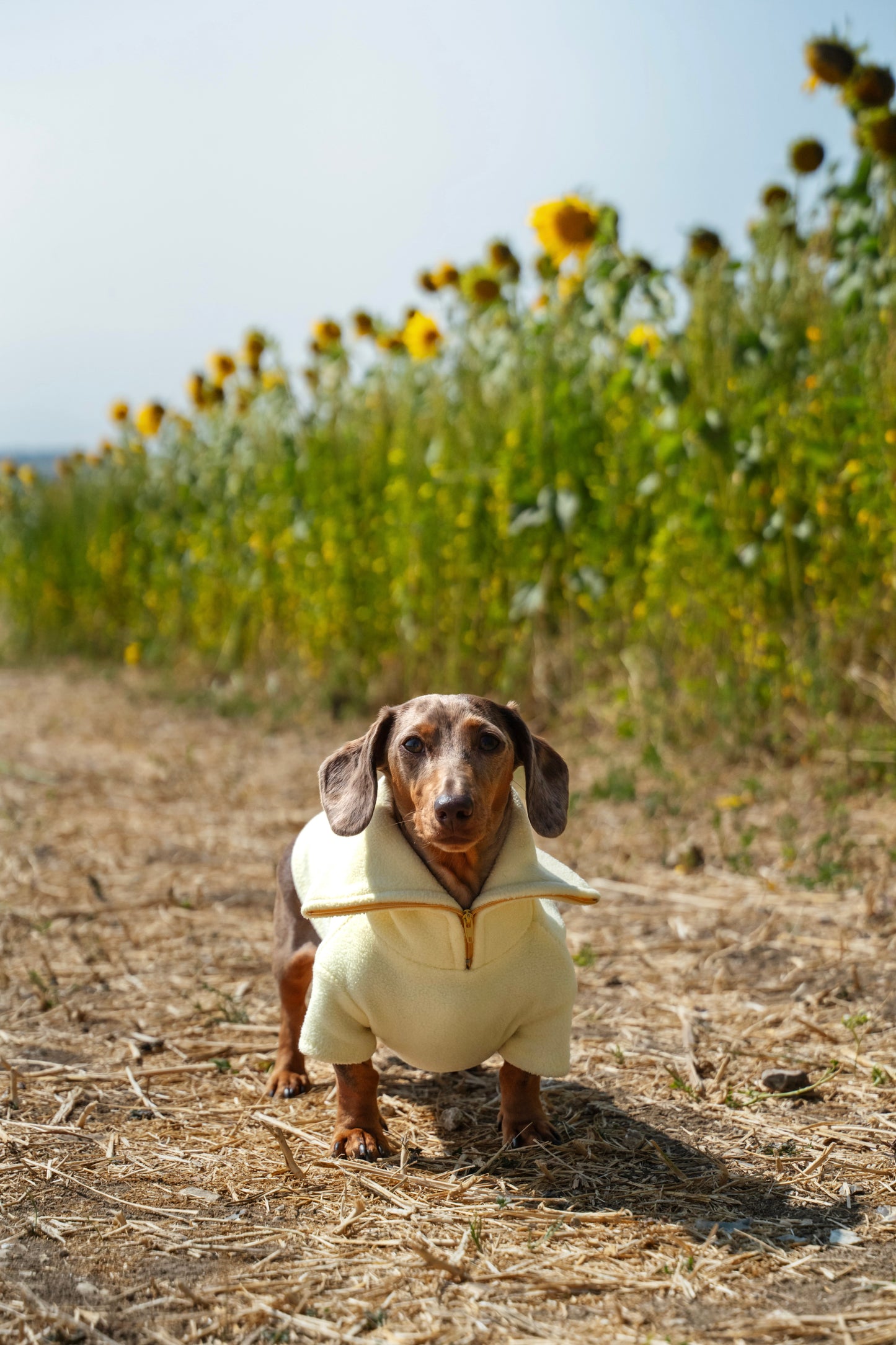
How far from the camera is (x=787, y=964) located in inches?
137

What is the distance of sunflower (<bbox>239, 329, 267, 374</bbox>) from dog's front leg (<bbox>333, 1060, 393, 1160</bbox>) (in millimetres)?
6322

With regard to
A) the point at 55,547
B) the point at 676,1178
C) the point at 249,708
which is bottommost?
the point at 676,1178

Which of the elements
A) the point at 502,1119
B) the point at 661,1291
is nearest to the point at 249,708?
the point at 502,1119

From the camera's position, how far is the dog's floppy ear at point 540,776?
7.97 feet

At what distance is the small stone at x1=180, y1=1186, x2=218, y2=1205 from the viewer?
2177mm

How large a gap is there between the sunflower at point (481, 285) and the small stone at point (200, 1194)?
5.22 m

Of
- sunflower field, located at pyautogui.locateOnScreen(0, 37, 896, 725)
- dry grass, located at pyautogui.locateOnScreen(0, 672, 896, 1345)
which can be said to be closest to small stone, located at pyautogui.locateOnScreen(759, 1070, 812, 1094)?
dry grass, located at pyautogui.locateOnScreen(0, 672, 896, 1345)

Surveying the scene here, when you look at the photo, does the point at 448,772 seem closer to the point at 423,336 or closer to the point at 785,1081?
the point at 785,1081

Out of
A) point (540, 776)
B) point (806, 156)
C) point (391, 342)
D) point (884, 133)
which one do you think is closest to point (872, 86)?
point (884, 133)

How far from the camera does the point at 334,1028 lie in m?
2.41

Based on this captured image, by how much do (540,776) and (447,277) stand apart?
16.5 ft

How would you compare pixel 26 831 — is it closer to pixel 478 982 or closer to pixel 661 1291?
pixel 478 982

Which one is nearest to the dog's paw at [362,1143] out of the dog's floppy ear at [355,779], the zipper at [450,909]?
the zipper at [450,909]

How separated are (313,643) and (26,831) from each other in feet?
9.62
